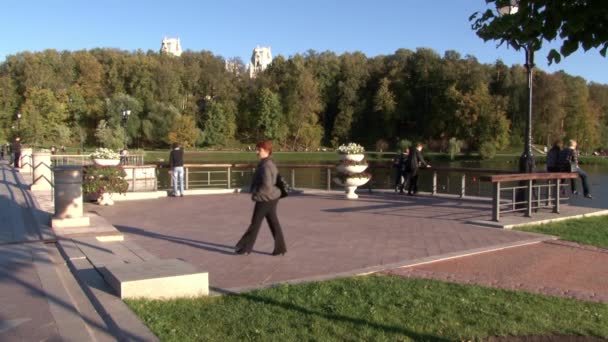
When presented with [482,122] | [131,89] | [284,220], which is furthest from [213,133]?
[284,220]

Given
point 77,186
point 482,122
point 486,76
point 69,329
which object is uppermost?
point 486,76

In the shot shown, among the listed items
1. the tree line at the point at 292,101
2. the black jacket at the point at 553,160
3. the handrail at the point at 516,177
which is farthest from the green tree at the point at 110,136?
the handrail at the point at 516,177

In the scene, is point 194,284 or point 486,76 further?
point 486,76

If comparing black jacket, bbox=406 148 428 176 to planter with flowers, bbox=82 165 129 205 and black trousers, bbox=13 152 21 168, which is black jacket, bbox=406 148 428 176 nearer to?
planter with flowers, bbox=82 165 129 205

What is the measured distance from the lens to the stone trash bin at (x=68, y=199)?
30.7ft

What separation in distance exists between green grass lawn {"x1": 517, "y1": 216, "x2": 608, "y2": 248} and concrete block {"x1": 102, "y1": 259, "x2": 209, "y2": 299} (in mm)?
6205

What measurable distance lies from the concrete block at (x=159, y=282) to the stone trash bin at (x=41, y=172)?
12407mm

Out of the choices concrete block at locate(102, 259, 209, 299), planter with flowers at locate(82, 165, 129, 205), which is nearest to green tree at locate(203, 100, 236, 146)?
planter with flowers at locate(82, 165, 129, 205)

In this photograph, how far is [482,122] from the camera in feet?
222

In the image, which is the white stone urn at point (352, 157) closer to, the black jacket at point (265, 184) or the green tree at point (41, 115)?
the black jacket at point (265, 184)

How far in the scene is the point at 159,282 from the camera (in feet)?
17.4

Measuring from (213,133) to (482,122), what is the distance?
35535mm

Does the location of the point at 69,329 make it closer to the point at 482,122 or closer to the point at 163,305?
the point at 163,305

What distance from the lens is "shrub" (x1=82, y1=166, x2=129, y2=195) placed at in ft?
43.8
